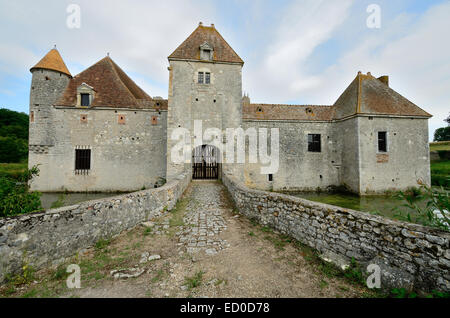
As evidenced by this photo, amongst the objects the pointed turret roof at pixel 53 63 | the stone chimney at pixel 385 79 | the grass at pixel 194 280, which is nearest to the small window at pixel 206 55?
the pointed turret roof at pixel 53 63

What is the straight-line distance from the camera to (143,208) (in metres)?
5.10

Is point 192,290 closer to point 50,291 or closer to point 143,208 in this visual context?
point 50,291

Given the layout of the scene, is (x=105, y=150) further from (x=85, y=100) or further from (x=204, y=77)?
(x=204, y=77)

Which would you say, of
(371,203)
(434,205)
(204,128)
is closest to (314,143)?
(371,203)

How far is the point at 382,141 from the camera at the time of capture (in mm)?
12812

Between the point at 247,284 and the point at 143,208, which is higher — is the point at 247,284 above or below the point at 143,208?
below

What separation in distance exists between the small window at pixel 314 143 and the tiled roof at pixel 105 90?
492 inches

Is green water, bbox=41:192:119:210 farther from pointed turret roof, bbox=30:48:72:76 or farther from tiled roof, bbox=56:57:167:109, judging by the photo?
pointed turret roof, bbox=30:48:72:76

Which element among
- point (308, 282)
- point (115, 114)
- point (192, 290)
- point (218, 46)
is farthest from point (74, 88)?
point (308, 282)

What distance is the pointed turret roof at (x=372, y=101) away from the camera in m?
12.6

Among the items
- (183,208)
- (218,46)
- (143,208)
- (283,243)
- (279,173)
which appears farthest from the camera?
(279,173)

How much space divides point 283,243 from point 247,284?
1.68 meters

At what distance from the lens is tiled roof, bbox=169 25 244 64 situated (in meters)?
12.2

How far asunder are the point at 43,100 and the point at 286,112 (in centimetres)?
1844
